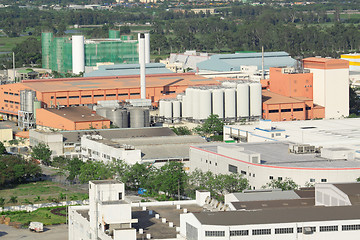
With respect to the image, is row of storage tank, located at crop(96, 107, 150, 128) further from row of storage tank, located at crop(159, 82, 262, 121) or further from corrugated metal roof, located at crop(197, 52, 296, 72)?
corrugated metal roof, located at crop(197, 52, 296, 72)

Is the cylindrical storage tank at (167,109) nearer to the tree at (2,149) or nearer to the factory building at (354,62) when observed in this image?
the tree at (2,149)

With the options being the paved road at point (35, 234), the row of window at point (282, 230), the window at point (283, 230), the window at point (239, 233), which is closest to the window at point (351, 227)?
the row of window at point (282, 230)

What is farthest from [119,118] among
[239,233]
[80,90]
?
[239,233]

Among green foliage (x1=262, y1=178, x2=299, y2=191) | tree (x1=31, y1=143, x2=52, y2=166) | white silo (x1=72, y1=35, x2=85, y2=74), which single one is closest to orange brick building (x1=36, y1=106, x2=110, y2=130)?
tree (x1=31, y1=143, x2=52, y2=166)

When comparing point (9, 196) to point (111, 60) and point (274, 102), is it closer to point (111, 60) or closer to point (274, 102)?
point (274, 102)

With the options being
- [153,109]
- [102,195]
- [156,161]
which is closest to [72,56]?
[153,109]

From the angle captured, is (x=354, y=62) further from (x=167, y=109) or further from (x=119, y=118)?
(x=119, y=118)

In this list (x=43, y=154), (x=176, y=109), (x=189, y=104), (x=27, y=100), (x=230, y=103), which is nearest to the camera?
(x=43, y=154)
